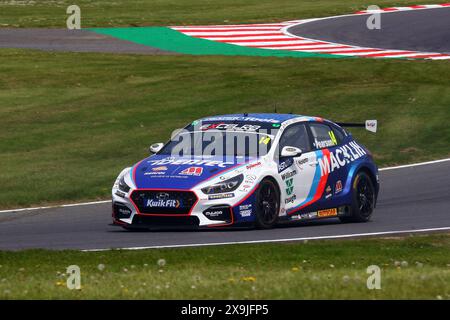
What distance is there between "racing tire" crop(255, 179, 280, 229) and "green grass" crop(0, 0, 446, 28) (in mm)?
21412

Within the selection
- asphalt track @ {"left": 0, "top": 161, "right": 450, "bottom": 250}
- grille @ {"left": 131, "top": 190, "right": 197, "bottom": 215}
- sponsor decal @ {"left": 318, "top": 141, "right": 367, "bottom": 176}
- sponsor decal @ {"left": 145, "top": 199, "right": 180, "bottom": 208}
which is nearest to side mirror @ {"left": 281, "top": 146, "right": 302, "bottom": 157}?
sponsor decal @ {"left": 318, "top": 141, "right": 367, "bottom": 176}

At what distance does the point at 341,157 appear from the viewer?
614 inches

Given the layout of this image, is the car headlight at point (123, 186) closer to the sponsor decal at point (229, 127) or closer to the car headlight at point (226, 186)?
the car headlight at point (226, 186)

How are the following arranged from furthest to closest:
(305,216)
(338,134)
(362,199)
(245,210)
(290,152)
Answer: (338,134) → (362,199) → (305,216) → (290,152) → (245,210)

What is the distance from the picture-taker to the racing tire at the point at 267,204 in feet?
46.2

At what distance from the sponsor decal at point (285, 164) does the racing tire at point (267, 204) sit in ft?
0.89

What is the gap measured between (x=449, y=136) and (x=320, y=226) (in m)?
7.27

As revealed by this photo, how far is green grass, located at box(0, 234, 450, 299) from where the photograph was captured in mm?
9133

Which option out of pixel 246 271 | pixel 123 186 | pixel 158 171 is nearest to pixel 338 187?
pixel 158 171

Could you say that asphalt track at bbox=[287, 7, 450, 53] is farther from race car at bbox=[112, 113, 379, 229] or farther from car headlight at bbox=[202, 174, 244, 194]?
car headlight at bbox=[202, 174, 244, 194]

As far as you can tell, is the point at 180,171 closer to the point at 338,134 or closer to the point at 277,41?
the point at 338,134

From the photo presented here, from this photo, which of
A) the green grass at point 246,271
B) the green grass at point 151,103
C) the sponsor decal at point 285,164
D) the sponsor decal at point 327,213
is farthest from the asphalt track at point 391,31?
the green grass at point 246,271

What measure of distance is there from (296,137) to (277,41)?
16.9m

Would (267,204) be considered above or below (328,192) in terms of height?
above
